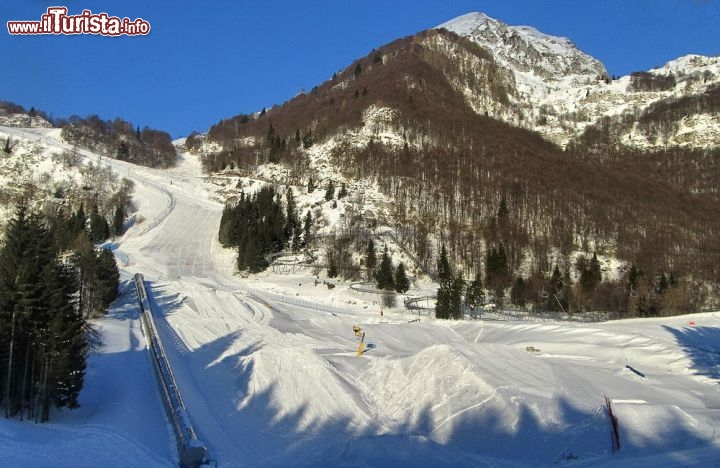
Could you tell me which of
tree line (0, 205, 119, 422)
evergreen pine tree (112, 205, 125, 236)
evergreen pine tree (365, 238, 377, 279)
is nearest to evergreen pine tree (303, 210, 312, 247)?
evergreen pine tree (365, 238, 377, 279)

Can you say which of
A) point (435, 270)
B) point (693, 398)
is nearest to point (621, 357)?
point (693, 398)

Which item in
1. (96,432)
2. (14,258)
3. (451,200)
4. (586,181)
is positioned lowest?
(96,432)

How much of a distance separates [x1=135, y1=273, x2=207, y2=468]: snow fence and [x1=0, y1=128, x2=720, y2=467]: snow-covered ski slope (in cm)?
63

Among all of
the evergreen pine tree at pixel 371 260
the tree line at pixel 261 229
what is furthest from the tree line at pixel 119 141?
the evergreen pine tree at pixel 371 260

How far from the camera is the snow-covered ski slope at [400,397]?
56.4 ft

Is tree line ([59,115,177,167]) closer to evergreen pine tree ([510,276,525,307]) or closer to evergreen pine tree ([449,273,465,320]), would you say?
evergreen pine tree ([510,276,525,307])

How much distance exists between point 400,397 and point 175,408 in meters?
8.87

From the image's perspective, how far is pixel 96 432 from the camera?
61.6ft

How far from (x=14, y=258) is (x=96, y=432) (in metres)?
10.9

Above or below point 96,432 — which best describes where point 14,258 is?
above

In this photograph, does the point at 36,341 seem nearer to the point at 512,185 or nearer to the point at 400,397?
the point at 400,397

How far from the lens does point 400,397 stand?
23.8 meters

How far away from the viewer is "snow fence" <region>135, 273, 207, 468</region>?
51.0 feet

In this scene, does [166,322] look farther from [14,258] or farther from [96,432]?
[96,432]
